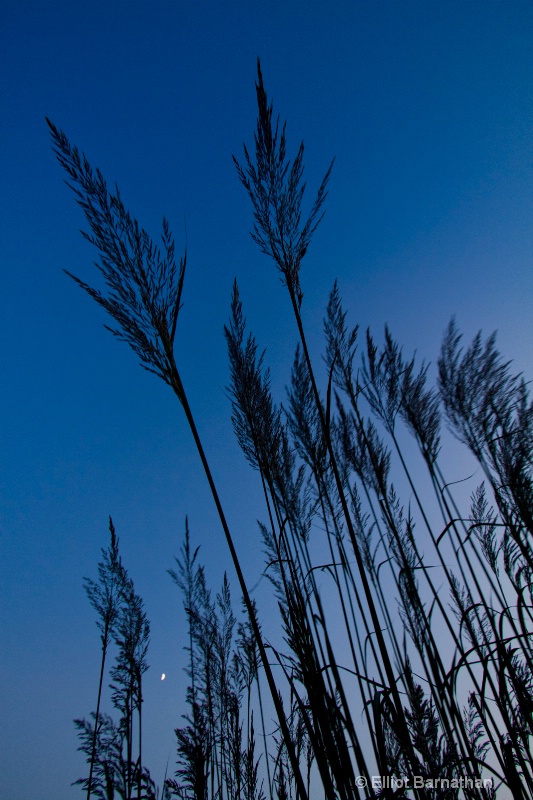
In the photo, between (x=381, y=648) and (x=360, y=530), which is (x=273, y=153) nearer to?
(x=381, y=648)

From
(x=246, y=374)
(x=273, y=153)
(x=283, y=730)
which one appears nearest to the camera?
(x=283, y=730)

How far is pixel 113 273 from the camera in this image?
5.36ft

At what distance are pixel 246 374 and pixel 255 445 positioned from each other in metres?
0.38

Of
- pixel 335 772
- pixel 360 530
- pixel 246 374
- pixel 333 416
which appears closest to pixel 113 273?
pixel 246 374

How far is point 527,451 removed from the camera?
2.78 meters

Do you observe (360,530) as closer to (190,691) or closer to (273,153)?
(190,691)

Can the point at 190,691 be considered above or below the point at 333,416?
below

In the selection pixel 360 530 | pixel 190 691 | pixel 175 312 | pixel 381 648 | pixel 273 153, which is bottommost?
pixel 381 648

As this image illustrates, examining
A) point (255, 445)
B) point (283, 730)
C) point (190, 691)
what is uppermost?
point (255, 445)

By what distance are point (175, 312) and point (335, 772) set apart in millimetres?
1614

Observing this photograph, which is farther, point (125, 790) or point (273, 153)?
point (125, 790)

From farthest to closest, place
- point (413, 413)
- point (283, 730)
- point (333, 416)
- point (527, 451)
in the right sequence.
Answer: point (413, 413) → point (333, 416) → point (527, 451) → point (283, 730)

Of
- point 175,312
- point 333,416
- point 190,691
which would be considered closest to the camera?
point 175,312

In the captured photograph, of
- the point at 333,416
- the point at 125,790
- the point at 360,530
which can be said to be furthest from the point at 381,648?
the point at 125,790
